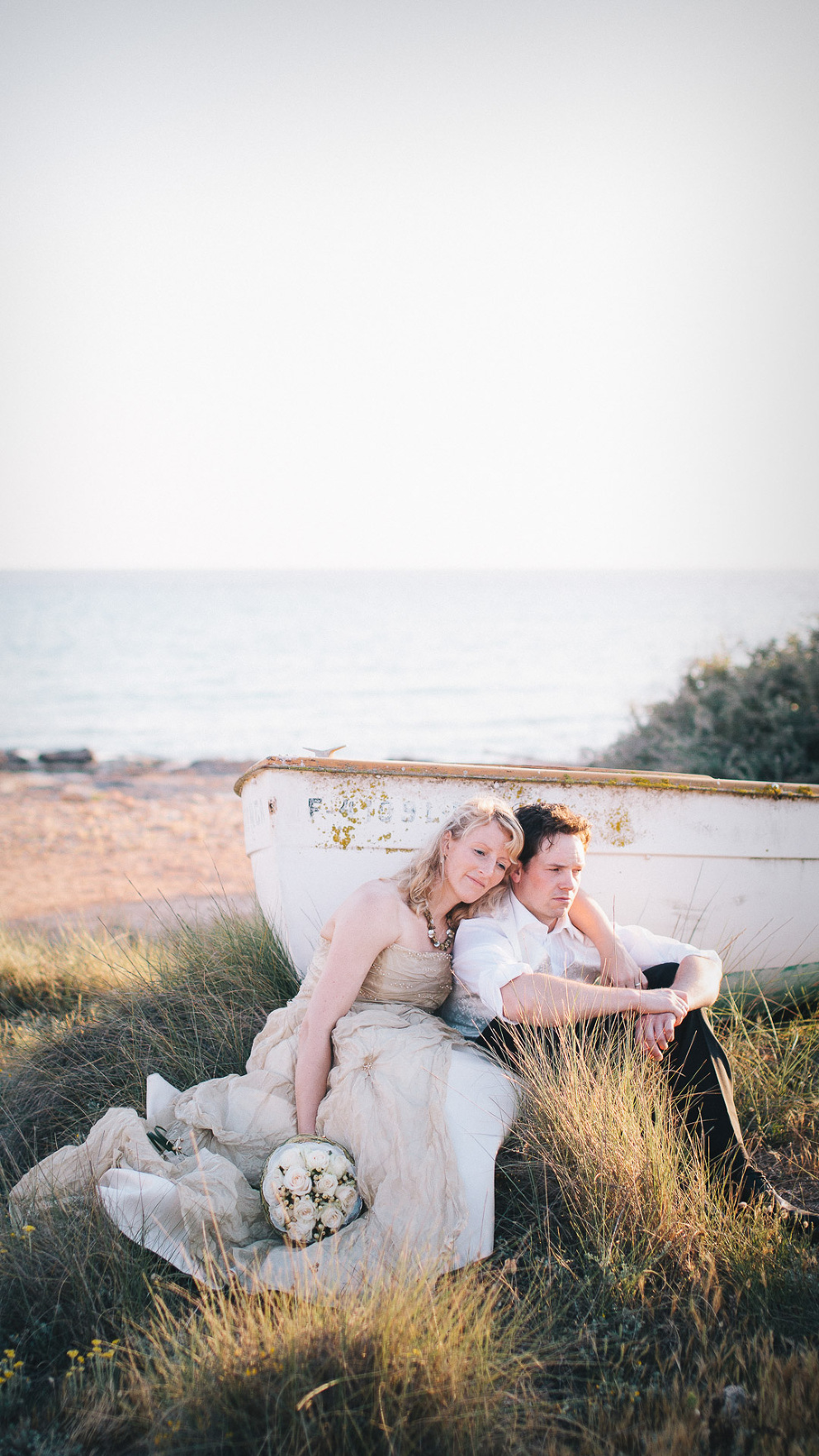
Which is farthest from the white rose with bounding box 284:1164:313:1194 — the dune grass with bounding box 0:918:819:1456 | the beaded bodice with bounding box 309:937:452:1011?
the beaded bodice with bounding box 309:937:452:1011

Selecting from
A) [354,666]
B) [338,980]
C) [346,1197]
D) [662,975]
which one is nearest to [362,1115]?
[346,1197]

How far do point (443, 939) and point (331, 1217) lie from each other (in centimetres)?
91

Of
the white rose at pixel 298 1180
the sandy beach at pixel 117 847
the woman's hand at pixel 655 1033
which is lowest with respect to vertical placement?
the sandy beach at pixel 117 847

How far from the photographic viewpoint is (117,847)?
10484 millimetres

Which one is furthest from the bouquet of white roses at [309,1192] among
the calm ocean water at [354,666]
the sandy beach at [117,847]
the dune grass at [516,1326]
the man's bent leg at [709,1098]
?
the sandy beach at [117,847]

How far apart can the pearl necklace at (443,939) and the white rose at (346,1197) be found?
30.7 inches

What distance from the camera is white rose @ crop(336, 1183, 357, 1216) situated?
2486 mm

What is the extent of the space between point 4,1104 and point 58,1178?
0.87 meters

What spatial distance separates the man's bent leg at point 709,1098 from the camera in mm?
2748

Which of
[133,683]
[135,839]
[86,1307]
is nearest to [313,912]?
[86,1307]

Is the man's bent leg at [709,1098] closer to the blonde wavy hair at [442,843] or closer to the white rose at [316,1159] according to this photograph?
the blonde wavy hair at [442,843]

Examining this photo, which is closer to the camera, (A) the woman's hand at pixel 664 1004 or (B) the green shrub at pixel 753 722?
(A) the woman's hand at pixel 664 1004

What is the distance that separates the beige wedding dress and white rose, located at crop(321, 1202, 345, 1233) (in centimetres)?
3

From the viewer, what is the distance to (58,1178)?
2.74 m
